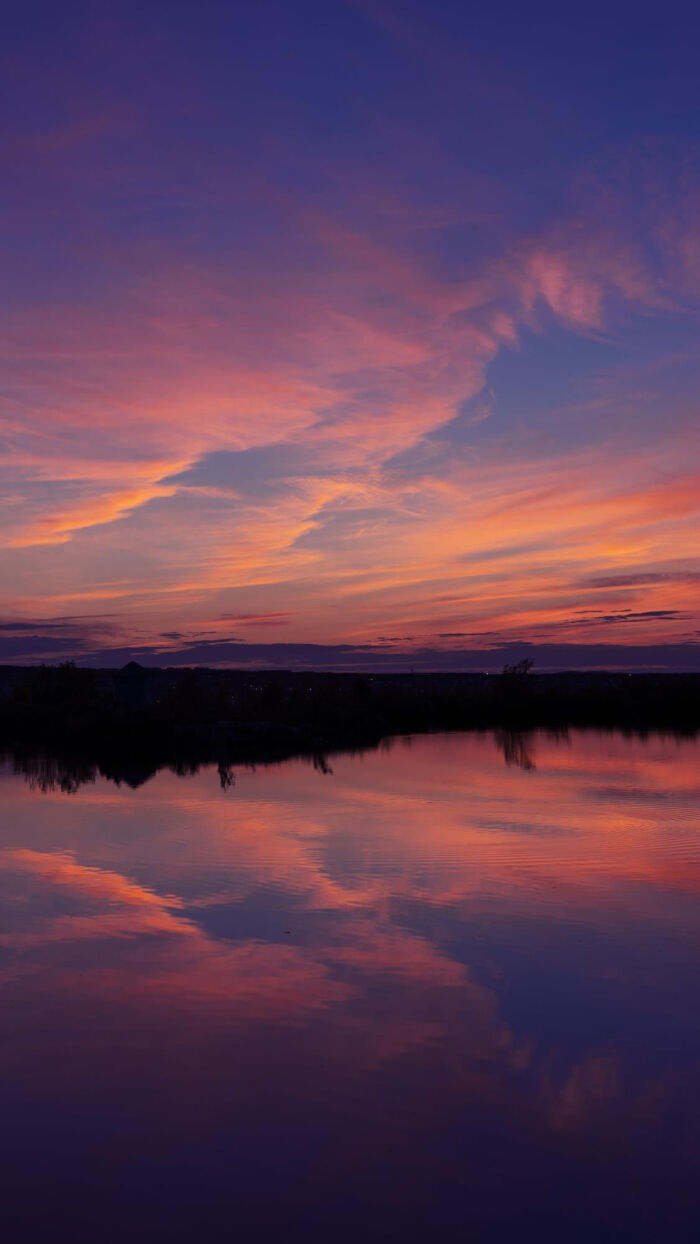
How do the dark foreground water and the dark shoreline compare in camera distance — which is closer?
the dark foreground water

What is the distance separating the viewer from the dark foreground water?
4859 millimetres

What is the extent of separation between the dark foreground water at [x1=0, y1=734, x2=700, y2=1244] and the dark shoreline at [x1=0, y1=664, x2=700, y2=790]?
1145cm

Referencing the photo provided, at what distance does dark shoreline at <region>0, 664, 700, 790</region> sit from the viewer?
2922 centimetres

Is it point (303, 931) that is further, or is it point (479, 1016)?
point (303, 931)

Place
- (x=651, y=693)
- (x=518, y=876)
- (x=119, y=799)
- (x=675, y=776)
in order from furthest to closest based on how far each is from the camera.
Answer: (x=651, y=693), (x=675, y=776), (x=119, y=799), (x=518, y=876)

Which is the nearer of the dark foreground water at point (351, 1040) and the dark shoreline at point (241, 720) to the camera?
the dark foreground water at point (351, 1040)

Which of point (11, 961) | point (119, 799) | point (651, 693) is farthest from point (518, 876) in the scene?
point (651, 693)

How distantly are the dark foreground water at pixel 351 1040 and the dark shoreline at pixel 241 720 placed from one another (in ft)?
37.6

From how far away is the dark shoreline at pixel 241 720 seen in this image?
29219 mm

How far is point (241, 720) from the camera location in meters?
35.2

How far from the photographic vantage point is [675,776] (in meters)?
23.5

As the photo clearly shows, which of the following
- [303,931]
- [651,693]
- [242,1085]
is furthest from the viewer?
[651,693]

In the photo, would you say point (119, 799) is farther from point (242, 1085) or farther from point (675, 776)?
point (242, 1085)

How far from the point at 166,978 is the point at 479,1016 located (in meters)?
2.63
